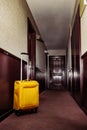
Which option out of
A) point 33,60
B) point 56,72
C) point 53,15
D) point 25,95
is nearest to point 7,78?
point 25,95

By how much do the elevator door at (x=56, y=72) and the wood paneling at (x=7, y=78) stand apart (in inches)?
333

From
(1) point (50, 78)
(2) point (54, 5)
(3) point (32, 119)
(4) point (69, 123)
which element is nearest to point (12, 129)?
(3) point (32, 119)

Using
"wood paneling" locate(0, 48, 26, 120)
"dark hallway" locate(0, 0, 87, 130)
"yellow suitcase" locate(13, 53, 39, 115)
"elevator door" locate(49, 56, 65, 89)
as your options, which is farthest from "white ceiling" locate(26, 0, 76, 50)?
"elevator door" locate(49, 56, 65, 89)

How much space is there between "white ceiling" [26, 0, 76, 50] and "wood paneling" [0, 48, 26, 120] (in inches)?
88.8

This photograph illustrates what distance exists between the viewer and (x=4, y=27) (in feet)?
9.17

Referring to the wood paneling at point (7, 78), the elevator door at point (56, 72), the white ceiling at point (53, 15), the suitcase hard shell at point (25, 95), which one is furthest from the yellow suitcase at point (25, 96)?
the elevator door at point (56, 72)

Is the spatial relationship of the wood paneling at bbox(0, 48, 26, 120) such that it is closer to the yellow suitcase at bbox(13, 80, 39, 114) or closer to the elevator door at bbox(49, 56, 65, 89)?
the yellow suitcase at bbox(13, 80, 39, 114)

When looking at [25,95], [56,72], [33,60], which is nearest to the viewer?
[25,95]

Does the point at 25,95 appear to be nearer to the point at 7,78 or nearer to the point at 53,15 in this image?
the point at 7,78

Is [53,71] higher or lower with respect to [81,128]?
higher

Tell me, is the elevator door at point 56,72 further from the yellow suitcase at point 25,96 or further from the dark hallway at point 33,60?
the yellow suitcase at point 25,96

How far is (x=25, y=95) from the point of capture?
288 centimetres

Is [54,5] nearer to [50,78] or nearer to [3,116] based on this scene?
[3,116]

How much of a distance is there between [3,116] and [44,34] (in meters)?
5.99
